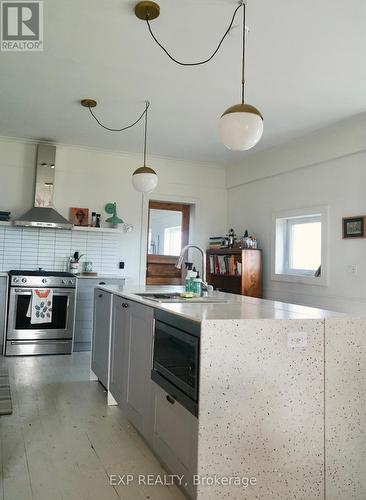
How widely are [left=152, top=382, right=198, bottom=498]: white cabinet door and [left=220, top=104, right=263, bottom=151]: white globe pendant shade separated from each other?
1345 mm

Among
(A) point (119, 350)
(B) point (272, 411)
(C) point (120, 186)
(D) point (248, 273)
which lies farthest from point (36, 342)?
(B) point (272, 411)

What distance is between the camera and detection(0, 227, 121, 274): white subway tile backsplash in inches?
196

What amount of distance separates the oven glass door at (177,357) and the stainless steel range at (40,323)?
8.98 feet

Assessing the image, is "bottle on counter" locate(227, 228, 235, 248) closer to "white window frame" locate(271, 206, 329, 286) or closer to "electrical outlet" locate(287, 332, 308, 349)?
"white window frame" locate(271, 206, 329, 286)

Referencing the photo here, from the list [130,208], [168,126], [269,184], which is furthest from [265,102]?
[130,208]

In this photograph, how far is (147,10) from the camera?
93.4 inches

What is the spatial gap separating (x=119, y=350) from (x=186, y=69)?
85.3 inches

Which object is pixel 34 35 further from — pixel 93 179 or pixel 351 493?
pixel 351 493

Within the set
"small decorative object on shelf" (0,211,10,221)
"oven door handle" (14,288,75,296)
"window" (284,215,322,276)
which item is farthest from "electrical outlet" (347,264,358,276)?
"small decorative object on shelf" (0,211,10,221)

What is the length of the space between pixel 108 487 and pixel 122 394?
76 centimetres

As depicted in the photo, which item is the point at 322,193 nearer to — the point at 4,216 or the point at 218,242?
the point at 218,242

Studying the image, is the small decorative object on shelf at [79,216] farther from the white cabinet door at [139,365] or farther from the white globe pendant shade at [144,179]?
the white cabinet door at [139,365]

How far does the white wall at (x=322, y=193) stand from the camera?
152 inches

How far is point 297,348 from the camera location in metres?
1.78
